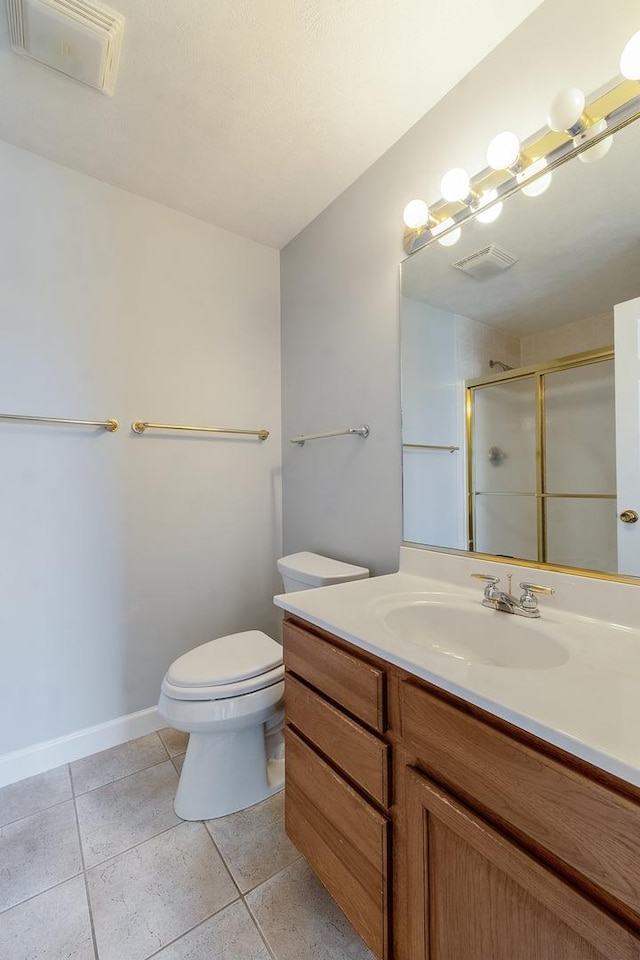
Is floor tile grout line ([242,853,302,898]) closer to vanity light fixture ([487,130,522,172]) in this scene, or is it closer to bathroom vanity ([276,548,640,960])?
bathroom vanity ([276,548,640,960])

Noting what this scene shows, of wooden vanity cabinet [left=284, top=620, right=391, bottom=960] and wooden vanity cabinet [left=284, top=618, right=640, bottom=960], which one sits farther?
wooden vanity cabinet [left=284, top=620, right=391, bottom=960]

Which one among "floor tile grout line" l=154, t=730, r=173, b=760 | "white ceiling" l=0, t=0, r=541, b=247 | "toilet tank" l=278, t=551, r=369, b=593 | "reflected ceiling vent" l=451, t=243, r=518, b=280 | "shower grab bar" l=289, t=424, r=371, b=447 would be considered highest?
"white ceiling" l=0, t=0, r=541, b=247

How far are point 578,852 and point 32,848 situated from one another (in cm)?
154

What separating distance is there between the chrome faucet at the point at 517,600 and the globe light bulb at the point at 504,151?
42.6 inches

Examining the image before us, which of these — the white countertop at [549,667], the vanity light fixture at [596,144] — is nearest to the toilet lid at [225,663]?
the white countertop at [549,667]

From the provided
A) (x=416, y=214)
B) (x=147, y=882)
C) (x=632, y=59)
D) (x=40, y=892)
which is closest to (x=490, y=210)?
(x=416, y=214)

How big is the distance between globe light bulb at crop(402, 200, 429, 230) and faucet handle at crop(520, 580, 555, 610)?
113 centimetres

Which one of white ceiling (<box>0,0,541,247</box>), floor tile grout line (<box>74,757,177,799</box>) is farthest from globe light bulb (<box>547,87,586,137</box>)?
floor tile grout line (<box>74,757,177,799</box>)

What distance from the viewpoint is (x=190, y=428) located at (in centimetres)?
180

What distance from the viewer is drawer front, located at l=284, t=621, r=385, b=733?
78 cm

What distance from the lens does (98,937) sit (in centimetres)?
96

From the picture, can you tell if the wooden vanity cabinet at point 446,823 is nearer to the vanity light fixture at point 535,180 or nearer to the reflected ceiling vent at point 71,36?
the vanity light fixture at point 535,180

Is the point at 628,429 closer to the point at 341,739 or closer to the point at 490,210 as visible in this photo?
the point at 490,210

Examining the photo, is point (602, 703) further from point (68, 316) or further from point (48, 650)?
point (68, 316)
